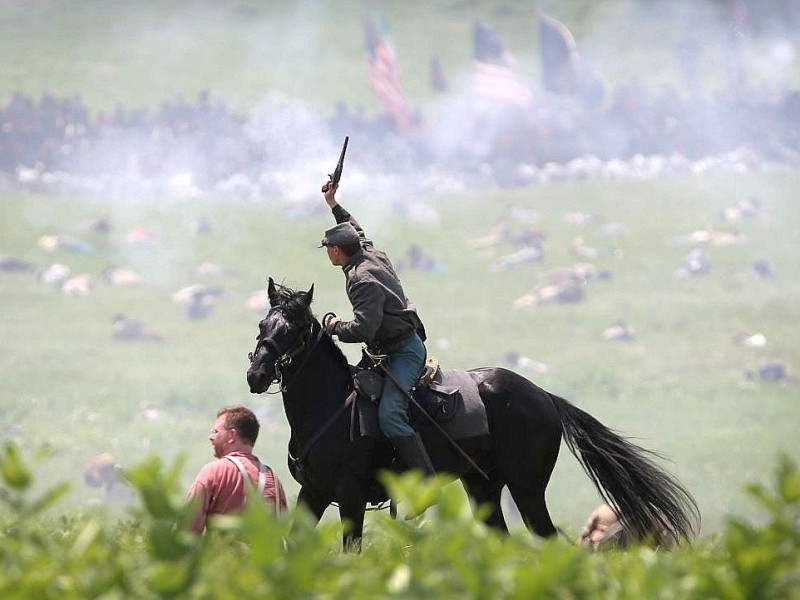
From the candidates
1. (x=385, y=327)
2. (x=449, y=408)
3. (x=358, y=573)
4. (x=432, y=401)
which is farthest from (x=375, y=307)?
(x=358, y=573)

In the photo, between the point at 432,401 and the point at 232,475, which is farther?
the point at 432,401

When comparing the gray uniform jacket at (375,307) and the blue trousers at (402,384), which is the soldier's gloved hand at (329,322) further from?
the blue trousers at (402,384)

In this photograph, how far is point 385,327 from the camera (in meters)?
8.94

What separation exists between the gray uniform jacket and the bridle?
0.17m

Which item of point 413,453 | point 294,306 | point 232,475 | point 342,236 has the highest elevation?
point 342,236

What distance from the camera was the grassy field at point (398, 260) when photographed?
28344 millimetres

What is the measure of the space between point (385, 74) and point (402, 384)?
33178 millimetres

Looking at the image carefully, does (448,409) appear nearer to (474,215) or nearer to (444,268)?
(444,268)

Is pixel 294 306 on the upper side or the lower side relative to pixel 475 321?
upper

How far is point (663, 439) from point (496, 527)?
63.8 feet

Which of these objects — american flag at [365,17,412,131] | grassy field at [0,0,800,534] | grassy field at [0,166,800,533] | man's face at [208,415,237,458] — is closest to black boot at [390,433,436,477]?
man's face at [208,415,237,458]

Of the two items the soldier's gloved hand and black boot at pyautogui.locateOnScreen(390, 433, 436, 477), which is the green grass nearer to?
the soldier's gloved hand

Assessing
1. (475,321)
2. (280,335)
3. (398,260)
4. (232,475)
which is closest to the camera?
(232,475)

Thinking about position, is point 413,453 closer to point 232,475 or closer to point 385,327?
point 385,327
